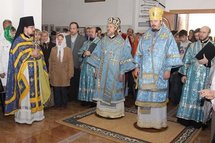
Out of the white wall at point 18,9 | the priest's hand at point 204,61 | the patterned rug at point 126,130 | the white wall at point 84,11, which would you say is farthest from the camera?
the white wall at point 84,11

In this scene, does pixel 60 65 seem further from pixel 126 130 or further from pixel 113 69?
pixel 126 130

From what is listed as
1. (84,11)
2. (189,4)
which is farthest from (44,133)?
(84,11)

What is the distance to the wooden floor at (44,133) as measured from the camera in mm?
3818

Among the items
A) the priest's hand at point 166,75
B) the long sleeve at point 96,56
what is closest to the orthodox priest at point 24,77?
the long sleeve at point 96,56

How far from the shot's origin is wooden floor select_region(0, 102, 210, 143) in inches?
150

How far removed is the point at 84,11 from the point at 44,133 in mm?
7323

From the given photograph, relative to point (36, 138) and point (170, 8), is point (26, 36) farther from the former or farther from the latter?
point (170, 8)

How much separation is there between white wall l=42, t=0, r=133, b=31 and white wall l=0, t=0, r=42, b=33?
478 cm

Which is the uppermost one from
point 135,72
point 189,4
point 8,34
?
point 189,4

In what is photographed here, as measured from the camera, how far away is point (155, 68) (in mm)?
4184

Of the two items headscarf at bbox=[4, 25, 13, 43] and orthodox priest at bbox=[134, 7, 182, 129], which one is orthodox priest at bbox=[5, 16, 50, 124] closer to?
headscarf at bbox=[4, 25, 13, 43]

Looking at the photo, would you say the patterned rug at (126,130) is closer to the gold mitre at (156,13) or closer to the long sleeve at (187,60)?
the long sleeve at (187,60)

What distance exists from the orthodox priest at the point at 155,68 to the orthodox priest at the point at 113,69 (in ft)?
1.78

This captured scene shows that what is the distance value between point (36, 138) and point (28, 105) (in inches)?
28.0
